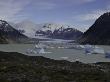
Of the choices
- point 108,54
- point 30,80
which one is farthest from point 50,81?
point 108,54

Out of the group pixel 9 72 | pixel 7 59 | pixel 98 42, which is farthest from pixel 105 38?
pixel 9 72

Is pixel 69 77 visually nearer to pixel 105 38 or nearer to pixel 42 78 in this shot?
pixel 42 78

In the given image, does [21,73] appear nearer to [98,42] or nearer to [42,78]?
[42,78]

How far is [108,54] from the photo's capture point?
197ft

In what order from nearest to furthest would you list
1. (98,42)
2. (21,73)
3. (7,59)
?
1. (21,73)
2. (7,59)
3. (98,42)

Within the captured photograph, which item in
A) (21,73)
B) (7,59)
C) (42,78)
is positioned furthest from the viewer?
(7,59)

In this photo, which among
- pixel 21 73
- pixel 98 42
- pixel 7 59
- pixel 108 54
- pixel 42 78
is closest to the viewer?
pixel 42 78

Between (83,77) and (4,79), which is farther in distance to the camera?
(83,77)

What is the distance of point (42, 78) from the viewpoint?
2744cm

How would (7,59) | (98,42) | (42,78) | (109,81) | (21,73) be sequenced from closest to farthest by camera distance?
1. (109,81)
2. (42,78)
3. (21,73)
4. (7,59)
5. (98,42)

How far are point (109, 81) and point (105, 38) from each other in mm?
173576

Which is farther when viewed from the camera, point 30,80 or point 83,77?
point 83,77

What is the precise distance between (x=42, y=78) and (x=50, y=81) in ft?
6.10

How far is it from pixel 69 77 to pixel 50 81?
9.50 ft
